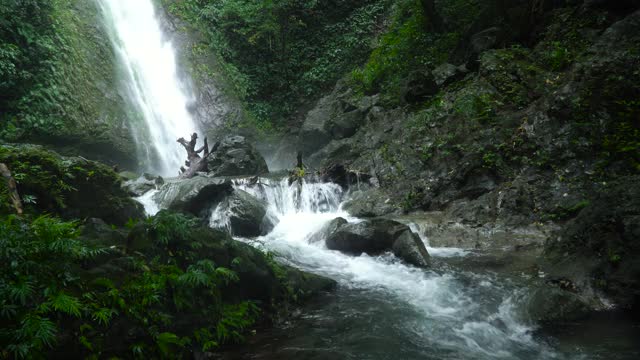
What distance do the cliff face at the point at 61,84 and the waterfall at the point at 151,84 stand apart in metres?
Answer: 0.97

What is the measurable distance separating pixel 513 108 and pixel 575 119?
1.92m

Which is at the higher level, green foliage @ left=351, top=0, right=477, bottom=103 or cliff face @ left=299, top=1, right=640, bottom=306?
green foliage @ left=351, top=0, right=477, bottom=103

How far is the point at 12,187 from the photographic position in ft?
14.6

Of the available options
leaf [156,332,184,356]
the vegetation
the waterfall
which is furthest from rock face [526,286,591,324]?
the waterfall

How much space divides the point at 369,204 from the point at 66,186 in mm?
7517

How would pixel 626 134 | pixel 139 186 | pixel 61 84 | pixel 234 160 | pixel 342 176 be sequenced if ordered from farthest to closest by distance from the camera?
pixel 234 160 < pixel 61 84 < pixel 342 176 < pixel 139 186 < pixel 626 134

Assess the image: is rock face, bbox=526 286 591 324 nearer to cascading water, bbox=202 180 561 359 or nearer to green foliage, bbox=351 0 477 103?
cascading water, bbox=202 180 561 359

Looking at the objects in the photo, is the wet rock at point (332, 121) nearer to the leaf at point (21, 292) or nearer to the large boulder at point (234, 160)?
the large boulder at point (234, 160)

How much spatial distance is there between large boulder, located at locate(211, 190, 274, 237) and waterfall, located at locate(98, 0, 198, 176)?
7.20m

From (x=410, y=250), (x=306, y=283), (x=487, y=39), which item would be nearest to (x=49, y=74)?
(x=306, y=283)

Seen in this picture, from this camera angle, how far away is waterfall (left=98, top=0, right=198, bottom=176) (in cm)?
1653

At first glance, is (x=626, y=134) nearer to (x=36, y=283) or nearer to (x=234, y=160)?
(x=36, y=283)

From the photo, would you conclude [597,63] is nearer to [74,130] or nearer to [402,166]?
[402,166]

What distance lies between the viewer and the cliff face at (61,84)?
38.1 feet
